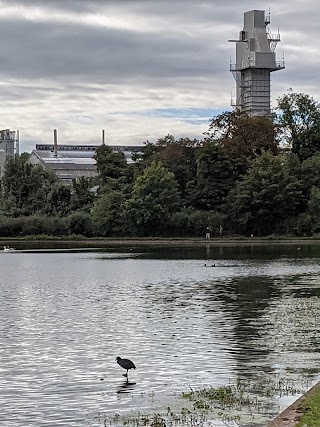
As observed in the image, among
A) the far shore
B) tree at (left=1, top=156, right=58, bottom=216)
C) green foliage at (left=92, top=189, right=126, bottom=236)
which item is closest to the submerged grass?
the far shore

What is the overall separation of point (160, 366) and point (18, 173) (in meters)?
122

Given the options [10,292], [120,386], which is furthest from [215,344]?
[10,292]

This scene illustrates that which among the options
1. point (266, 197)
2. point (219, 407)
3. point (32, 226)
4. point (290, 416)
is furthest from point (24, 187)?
point (290, 416)

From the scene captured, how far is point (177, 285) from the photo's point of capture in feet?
169

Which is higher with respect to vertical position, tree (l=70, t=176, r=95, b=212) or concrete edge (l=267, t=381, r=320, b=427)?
tree (l=70, t=176, r=95, b=212)

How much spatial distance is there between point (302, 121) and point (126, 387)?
106500mm

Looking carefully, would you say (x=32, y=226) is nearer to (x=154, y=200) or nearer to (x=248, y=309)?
(x=154, y=200)

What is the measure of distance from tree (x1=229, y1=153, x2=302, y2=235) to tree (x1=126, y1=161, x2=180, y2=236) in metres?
9.37

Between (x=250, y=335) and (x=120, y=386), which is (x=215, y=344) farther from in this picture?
(x=120, y=386)

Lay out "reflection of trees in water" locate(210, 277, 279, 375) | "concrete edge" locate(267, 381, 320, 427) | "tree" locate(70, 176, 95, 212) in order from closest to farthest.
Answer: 1. "concrete edge" locate(267, 381, 320, 427)
2. "reflection of trees in water" locate(210, 277, 279, 375)
3. "tree" locate(70, 176, 95, 212)

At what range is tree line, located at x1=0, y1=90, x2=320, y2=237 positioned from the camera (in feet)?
372

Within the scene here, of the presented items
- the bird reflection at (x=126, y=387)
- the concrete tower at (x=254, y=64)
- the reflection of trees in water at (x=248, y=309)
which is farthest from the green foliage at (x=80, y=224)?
the bird reflection at (x=126, y=387)

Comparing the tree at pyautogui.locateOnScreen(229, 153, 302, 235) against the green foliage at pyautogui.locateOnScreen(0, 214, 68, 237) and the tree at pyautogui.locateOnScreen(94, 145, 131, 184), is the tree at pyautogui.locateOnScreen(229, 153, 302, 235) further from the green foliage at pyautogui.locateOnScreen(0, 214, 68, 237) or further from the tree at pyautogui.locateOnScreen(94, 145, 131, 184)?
the tree at pyautogui.locateOnScreen(94, 145, 131, 184)

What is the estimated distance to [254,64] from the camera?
159 m
